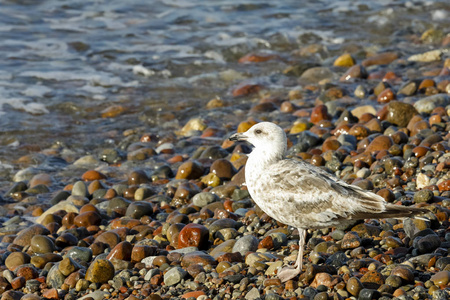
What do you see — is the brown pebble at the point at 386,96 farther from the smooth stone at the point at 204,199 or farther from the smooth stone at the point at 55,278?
the smooth stone at the point at 55,278

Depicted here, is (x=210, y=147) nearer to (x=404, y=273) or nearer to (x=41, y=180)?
(x=41, y=180)

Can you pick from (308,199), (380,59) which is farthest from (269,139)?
(380,59)

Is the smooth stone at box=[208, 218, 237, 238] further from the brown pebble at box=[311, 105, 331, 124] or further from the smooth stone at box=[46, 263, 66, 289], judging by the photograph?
the brown pebble at box=[311, 105, 331, 124]

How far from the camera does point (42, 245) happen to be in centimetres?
634

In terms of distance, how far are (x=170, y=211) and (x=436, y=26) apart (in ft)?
35.0

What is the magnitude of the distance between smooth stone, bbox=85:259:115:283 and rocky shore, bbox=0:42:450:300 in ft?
0.05

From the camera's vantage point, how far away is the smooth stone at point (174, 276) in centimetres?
513

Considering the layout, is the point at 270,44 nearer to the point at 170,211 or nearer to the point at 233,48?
the point at 233,48

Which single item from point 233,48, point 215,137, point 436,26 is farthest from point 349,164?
point 436,26

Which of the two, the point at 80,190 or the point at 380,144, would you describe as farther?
the point at 80,190

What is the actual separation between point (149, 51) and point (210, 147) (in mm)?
6645

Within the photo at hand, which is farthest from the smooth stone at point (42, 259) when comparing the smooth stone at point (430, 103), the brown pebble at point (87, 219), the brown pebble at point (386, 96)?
the brown pebble at point (386, 96)

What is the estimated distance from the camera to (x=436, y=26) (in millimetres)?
15031

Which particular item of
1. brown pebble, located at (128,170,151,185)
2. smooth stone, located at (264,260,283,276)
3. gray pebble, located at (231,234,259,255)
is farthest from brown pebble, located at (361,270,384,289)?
brown pebble, located at (128,170,151,185)
